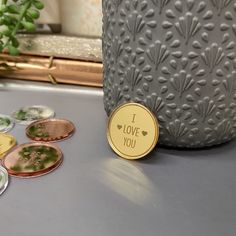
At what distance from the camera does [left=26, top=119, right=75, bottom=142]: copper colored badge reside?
37cm

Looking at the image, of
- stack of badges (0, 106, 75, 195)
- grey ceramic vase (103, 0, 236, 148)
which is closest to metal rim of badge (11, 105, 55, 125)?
stack of badges (0, 106, 75, 195)

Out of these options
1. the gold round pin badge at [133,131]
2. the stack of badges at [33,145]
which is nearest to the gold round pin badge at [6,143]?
the stack of badges at [33,145]

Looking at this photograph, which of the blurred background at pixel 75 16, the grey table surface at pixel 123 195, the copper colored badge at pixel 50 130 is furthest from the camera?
→ the blurred background at pixel 75 16

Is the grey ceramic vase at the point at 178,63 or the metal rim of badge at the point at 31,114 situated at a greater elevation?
the grey ceramic vase at the point at 178,63

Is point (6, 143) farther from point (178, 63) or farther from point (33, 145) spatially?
point (178, 63)

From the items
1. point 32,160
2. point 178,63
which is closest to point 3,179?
point 32,160

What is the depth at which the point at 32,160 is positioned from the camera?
0.33m

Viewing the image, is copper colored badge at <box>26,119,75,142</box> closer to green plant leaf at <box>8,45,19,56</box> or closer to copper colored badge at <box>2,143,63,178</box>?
copper colored badge at <box>2,143,63,178</box>

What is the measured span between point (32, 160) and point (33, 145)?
3 centimetres

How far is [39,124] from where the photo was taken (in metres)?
0.39

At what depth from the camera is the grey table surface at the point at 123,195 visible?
0.26m

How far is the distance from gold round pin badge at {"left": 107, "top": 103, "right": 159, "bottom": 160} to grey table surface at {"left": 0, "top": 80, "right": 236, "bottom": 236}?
13mm

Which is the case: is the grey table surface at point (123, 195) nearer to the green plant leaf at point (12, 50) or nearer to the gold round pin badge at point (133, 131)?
the gold round pin badge at point (133, 131)

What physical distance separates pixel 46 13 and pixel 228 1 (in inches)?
11.5
